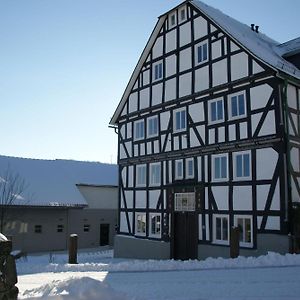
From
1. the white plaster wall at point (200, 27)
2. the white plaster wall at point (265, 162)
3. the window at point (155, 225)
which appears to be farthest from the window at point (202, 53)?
the window at point (155, 225)

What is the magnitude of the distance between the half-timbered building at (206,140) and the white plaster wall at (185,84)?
0.19ft

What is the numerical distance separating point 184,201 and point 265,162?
219 inches

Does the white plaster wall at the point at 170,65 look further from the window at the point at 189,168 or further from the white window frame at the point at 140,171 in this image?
the white window frame at the point at 140,171

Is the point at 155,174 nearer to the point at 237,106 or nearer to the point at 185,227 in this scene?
the point at 185,227

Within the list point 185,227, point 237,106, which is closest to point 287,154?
point 237,106

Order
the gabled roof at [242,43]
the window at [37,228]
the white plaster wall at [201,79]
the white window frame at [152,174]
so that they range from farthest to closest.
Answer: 1. the window at [37,228]
2. the white window frame at [152,174]
3. the white plaster wall at [201,79]
4. the gabled roof at [242,43]

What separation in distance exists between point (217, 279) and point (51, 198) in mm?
21803

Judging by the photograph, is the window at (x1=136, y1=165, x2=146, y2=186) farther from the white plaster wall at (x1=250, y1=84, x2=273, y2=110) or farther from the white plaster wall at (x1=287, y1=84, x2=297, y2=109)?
the white plaster wall at (x1=287, y1=84, x2=297, y2=109)

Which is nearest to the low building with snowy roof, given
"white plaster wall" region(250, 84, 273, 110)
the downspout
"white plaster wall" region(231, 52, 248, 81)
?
"white plaster wall" region(231, 52, 248, 81)

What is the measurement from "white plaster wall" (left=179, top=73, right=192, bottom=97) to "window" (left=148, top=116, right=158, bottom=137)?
2.50m

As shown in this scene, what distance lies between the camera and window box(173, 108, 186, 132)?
2253 cm

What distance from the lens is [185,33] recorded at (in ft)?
75.2

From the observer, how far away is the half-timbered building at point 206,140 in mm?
17812

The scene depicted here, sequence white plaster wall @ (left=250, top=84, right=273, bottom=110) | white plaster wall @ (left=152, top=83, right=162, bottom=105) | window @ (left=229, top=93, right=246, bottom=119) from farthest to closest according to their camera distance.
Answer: white plaster wall @ (left=152, top=83, right=162, bottom=105) < window @ (left=229, top=93, right=246, bottom=119) < white plaster wall @ (left=250, top=84, right=273, bottom=110)
